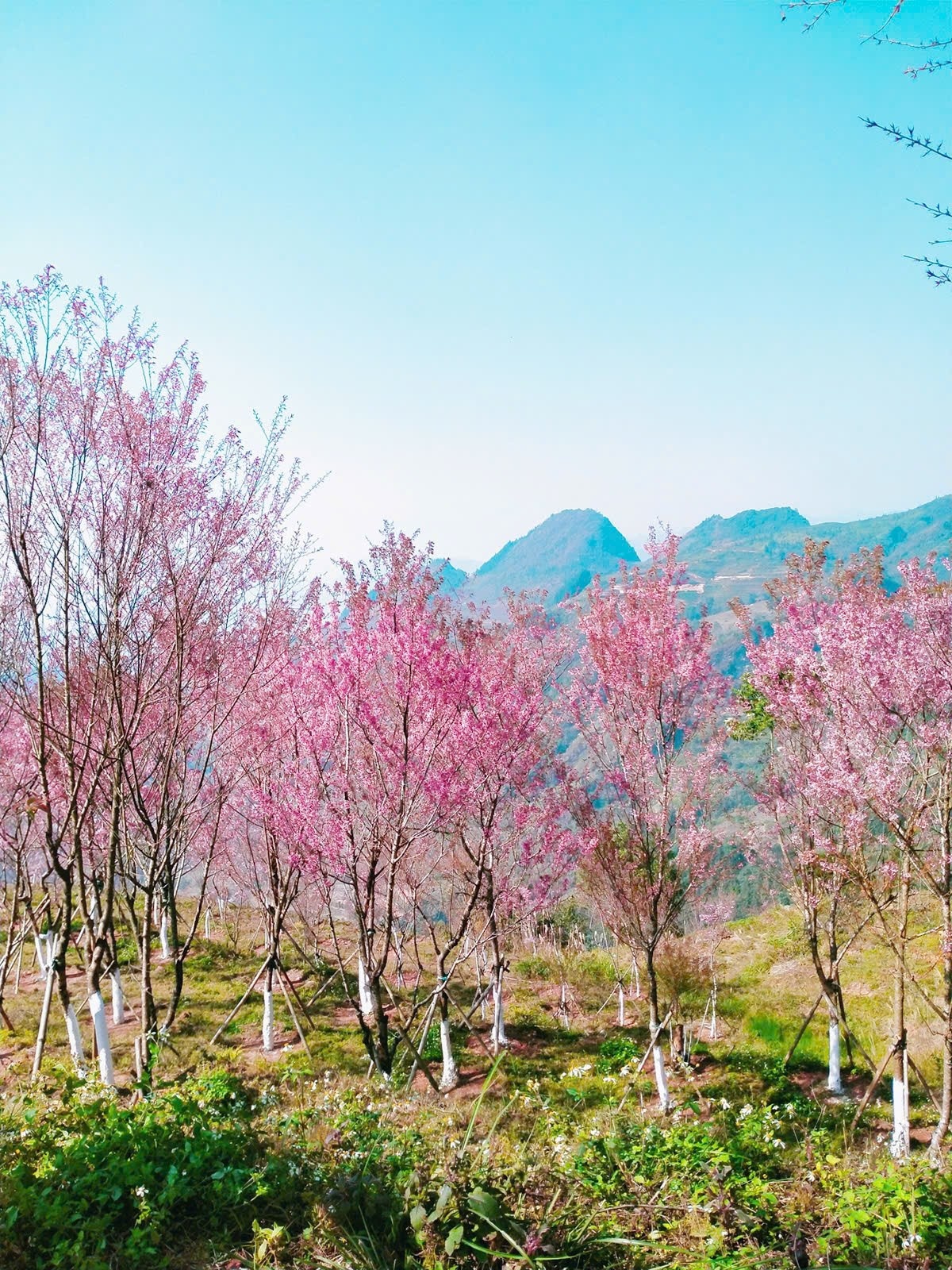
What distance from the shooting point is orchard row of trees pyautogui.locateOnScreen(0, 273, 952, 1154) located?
634cm

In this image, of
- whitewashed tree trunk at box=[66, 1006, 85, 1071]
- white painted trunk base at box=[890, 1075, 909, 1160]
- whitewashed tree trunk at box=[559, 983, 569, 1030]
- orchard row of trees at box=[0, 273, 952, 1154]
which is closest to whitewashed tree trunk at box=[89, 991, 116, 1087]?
orchard row of trees at box=[0, 273, 952, 1154]

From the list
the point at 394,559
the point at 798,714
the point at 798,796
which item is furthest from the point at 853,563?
the point at 394,559

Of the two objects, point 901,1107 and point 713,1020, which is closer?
point 901,1107

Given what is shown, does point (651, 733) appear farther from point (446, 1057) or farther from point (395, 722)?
point (446, 1057)

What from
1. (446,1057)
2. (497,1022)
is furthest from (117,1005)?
(497,1022)

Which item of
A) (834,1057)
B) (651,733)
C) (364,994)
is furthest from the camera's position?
(364,994)

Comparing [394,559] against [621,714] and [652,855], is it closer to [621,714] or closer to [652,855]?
[621,714]

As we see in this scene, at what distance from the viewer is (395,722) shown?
7.53m

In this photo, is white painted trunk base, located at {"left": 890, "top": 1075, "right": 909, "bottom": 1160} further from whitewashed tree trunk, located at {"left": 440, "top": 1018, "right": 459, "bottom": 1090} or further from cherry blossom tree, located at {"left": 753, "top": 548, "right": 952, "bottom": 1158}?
whitewashed tree trunk, located at {"left": 440, "top": 1018, "right": 459, "bottom": 1090}

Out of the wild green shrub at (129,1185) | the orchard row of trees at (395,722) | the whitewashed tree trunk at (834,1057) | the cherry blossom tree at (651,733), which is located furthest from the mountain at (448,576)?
the whitewashed tree trunk at (834,1057)

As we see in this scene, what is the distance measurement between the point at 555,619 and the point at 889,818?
5.83 meters

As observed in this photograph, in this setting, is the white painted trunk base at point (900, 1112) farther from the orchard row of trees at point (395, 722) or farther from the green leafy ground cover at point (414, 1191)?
the green leafy ground cover at point (414, 1191)

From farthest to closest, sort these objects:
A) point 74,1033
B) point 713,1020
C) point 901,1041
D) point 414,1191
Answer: point 713,1020 → point 74,1033 → point 901,1041 → point 414,1191

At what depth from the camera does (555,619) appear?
11.6 metres
